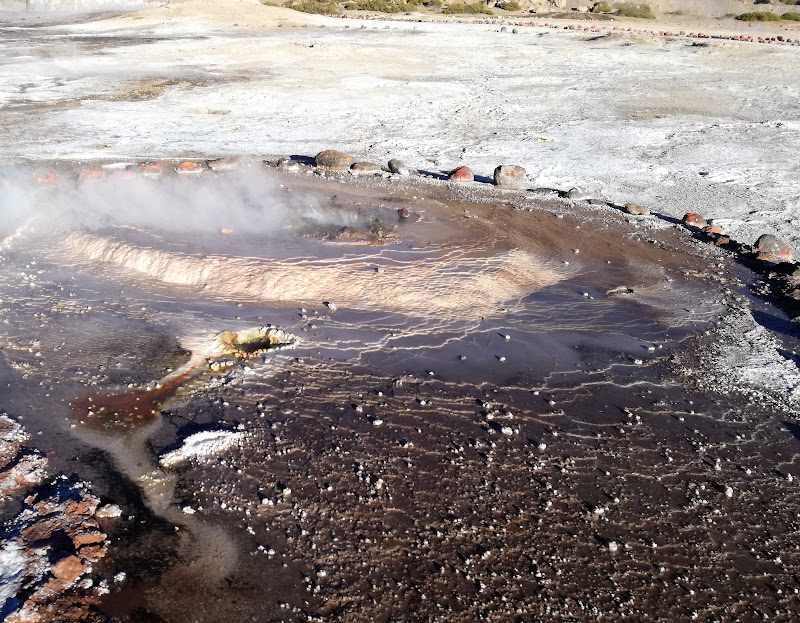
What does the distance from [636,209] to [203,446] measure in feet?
20.1

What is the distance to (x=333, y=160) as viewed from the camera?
9031 mm

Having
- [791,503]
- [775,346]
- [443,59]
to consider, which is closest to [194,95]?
[443,59]

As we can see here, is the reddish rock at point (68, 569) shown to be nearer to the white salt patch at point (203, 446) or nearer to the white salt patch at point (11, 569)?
the white salt patch at point (11, 569)

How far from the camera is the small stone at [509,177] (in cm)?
874

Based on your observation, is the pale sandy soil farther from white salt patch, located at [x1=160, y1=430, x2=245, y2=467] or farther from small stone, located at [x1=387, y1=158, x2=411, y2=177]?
white salt patch, located at [x1=160, y1=430, x2=245, y2=467]

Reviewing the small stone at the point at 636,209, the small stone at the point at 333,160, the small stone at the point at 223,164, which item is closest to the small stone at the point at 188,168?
the small stone at the point at 223,164

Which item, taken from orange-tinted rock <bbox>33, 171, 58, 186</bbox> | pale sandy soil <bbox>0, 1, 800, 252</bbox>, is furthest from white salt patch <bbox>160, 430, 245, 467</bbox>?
pale sandy soil <bbox>0, 1, 800, 252</bbox>

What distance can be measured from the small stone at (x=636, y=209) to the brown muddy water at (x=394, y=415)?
2.42 feet

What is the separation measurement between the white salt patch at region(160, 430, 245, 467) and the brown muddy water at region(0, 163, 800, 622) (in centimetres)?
3

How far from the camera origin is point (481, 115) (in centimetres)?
1209

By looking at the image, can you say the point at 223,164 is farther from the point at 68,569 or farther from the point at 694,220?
the point at 68,569

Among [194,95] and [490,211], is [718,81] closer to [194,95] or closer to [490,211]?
[490,211]

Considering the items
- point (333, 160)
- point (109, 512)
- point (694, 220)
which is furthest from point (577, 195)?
point (109, 512)

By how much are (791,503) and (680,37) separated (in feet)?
69.0
